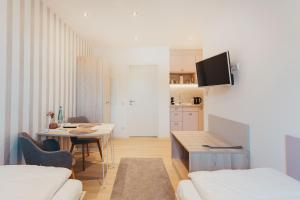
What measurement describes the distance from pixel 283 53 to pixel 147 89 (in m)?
4.28

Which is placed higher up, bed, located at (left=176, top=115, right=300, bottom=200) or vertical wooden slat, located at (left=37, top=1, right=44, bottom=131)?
vertical wooden slat, located at (left=37, top=1, right=44, bottom=131)

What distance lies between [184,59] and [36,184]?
5.22m

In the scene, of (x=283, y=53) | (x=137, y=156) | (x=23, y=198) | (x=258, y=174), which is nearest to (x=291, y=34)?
(x=283, y=53)

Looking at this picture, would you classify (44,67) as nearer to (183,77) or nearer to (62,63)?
(62,63)

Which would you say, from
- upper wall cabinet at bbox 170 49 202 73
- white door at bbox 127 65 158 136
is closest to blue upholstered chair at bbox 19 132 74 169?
white door at bbox 127 65 158 136

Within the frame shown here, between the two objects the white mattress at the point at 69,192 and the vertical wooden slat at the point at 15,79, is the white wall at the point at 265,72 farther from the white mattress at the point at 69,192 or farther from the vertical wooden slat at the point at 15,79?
the vertical wooden slat at the point at 15,79

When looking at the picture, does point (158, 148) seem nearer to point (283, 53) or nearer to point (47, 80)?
point (47, 80)

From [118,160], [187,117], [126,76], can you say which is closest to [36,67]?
[118,160]

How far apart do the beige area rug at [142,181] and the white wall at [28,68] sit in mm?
1329

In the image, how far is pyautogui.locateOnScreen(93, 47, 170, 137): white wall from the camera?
5.77 metres

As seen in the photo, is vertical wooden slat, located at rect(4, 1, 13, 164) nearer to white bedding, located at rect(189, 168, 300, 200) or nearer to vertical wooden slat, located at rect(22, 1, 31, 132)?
vertical wooden slat, located at rect(22, 1, 31, 132)

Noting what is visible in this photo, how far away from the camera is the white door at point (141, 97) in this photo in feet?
19.3

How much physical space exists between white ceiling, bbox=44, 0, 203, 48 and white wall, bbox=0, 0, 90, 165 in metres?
0.36

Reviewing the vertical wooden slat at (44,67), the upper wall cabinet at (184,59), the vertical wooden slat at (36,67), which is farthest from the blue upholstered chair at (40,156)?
the upper wall cabinet at (184,59)
